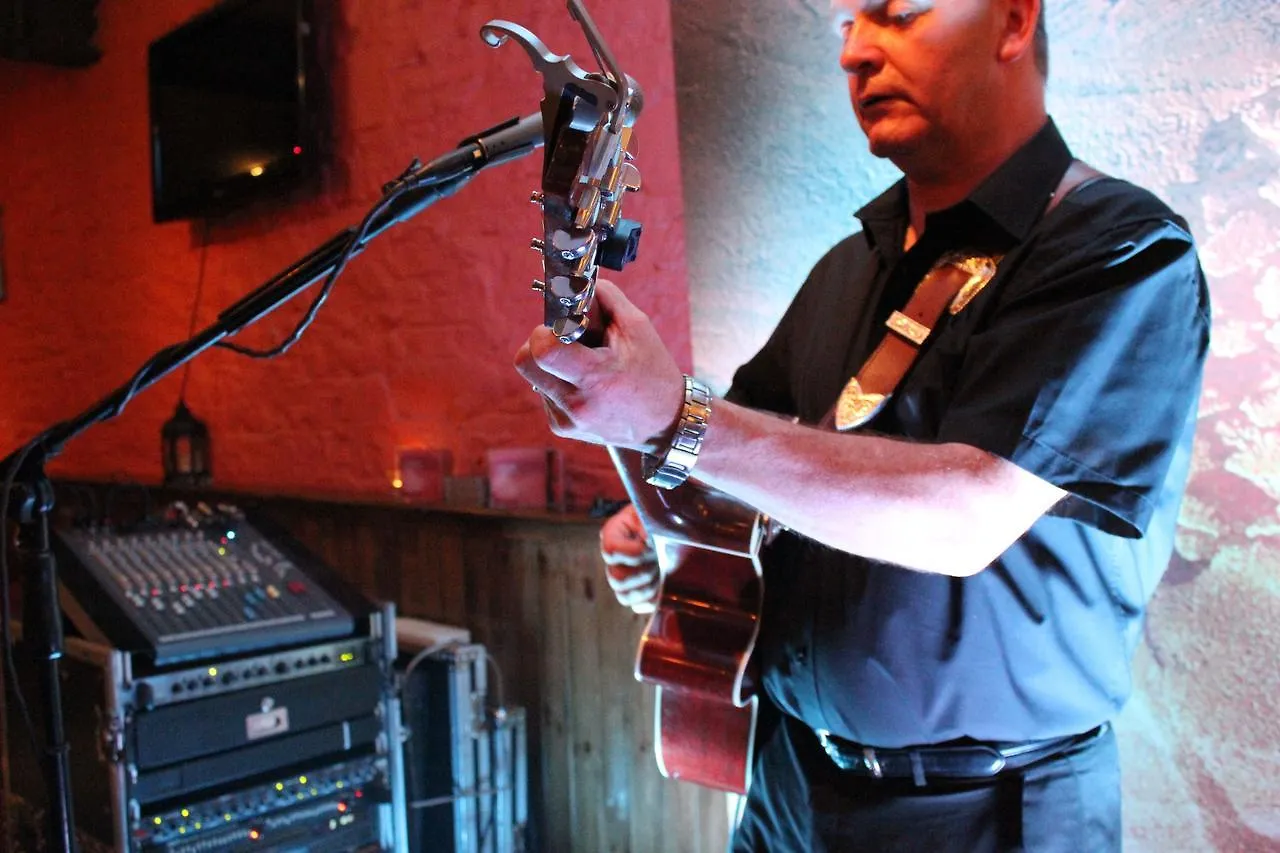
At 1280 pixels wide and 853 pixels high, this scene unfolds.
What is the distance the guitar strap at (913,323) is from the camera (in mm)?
1081

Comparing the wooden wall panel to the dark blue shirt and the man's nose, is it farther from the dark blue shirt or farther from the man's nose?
the man's nose

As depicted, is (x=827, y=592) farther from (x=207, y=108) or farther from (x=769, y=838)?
(x=207, y=108)

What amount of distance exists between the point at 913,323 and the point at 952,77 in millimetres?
279

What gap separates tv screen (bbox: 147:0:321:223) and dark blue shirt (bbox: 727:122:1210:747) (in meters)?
2.15

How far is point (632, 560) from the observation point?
1430 mm

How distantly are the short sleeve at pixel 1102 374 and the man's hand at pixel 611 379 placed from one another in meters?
0.30

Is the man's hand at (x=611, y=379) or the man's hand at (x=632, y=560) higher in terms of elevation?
the man's hand at (x=611, y=379)

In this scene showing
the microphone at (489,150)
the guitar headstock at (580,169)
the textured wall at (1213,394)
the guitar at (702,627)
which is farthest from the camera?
the textured wall at (1213,394)

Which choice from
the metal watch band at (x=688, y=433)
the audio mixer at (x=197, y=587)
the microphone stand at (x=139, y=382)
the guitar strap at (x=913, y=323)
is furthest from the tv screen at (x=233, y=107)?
the metal watch band at (x=688, y=433)

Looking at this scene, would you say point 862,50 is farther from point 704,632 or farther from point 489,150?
point 704,632

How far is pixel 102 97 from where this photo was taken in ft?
11.1

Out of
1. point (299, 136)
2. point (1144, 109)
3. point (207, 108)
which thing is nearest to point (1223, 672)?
point (1144, 109)

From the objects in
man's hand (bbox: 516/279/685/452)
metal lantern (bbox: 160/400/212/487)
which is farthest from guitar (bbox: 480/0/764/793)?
metal lantern (bbox: 160/400/212/487)

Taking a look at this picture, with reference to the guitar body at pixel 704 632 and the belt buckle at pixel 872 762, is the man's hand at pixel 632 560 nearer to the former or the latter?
the guitar body at pixel 704 632
